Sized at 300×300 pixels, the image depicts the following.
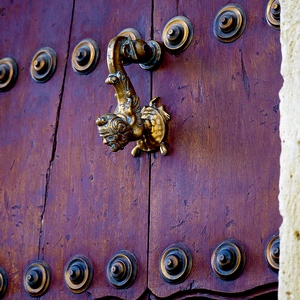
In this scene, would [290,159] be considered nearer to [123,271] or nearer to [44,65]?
[123,271]

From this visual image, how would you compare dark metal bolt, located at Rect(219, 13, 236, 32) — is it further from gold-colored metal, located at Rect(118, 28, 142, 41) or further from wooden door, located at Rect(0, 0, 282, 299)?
gold-colored metal, located at Rect(118, 28, 142, 41)

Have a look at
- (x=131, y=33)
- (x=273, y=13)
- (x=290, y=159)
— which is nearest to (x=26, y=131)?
(x=131, y=33)

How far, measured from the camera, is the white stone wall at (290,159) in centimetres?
104

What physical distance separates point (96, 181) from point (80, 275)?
16cm

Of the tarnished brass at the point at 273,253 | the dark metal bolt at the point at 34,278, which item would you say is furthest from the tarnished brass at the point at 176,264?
the dark metal bolt at the point at 34,278

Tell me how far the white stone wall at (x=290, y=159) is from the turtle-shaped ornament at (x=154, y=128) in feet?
1.19

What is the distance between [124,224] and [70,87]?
0.29m

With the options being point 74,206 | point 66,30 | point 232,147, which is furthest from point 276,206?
point 66,30

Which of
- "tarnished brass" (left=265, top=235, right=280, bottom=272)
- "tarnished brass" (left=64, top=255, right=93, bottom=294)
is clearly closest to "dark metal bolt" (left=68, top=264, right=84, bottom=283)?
"tarnished brass" (left=64, top=255, right=93, bottom=294)

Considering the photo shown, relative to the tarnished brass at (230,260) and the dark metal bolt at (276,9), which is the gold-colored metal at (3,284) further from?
the dark metal bolt at (276,9)

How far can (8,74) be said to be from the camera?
65.8 inches

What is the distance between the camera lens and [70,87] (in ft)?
5.18

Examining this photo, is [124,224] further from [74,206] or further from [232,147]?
[232,147]

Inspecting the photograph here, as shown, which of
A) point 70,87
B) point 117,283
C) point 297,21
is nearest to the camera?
point 297,21
